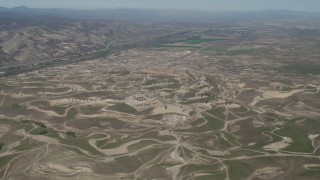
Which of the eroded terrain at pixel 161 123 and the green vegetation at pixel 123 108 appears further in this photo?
the green vegetation at pixel 123 108

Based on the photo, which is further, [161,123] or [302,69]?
[302,69]

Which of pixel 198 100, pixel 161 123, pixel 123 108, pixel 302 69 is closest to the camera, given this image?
pixel 161 123

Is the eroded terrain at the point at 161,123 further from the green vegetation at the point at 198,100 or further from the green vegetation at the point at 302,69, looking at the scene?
the green vegetation at the point at 302,69

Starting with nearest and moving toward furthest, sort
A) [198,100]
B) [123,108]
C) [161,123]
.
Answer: [161,123]
[123,108]
[198,100]

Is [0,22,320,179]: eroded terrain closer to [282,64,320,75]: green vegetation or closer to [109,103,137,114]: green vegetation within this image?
[109,103,137,114]: green vegetation

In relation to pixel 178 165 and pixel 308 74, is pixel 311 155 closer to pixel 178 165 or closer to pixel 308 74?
pixel 178 165

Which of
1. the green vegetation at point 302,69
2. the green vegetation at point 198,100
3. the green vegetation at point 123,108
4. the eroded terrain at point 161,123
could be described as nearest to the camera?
the eroded terrain at point 161,123

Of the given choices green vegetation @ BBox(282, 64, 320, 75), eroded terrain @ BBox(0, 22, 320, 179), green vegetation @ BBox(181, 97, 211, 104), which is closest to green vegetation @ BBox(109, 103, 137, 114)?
eroded terrain @ BBox(0, 22, 320, 179)

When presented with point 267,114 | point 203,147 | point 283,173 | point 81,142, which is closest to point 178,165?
point 203,147

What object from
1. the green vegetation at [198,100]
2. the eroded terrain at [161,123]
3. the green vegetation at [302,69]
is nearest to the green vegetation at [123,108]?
the eroded terrain at [161,123]

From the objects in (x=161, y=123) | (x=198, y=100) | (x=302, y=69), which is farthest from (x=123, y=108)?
(x=302, y=69)

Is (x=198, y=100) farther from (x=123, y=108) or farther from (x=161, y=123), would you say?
(x=161, y=123)
